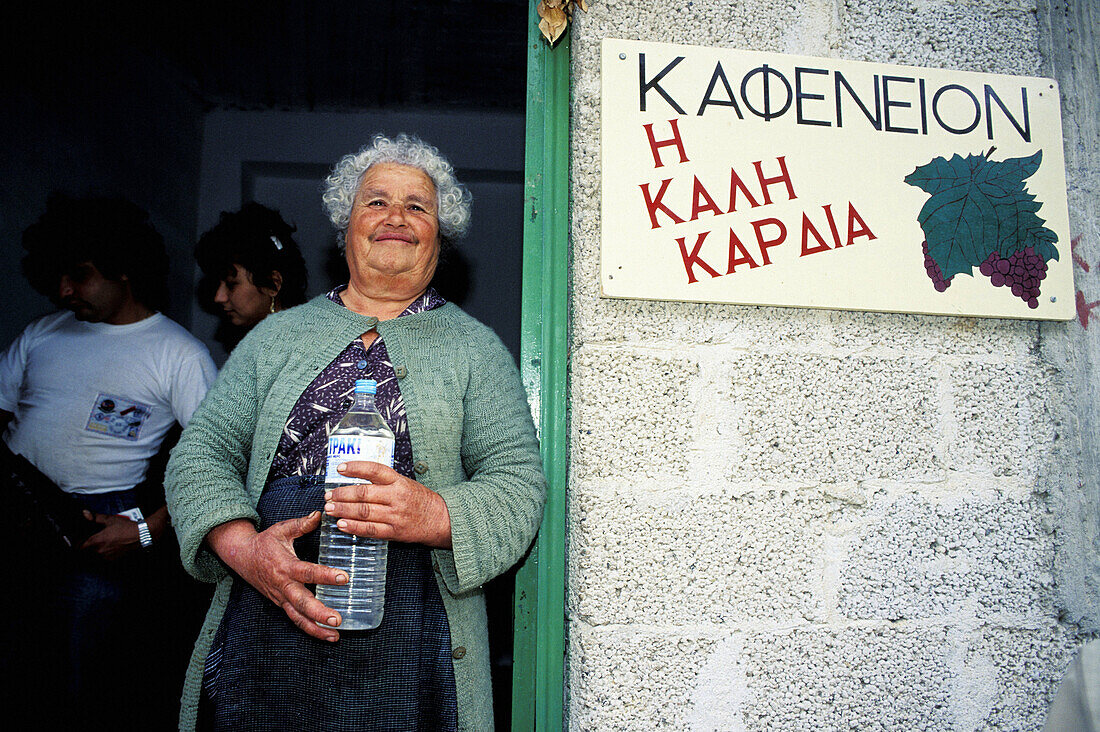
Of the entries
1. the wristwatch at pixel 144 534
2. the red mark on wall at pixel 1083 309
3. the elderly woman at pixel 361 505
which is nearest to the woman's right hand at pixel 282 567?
the elderly woman at pixel 361 505

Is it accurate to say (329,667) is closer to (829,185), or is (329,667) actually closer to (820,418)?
(820,418)

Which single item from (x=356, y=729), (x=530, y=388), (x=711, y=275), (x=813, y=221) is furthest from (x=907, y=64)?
(x=356, y=729)

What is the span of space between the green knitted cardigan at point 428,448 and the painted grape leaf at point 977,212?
3.49 ft

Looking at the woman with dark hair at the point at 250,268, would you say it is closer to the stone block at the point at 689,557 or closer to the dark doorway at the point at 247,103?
the dark doorway at the point at 247,103

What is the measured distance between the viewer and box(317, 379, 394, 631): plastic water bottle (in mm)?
1238

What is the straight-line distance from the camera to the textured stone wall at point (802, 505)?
1.47 m

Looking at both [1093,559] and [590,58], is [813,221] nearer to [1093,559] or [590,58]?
[590,58]

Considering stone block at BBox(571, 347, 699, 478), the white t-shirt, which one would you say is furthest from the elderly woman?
the white t-shirt

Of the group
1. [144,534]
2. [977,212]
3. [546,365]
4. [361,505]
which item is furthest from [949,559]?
[144,534]

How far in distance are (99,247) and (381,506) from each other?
206cm

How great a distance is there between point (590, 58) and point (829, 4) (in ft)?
2.05

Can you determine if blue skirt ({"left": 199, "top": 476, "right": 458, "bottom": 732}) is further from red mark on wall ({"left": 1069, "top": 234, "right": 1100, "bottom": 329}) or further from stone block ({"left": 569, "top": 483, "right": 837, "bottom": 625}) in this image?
red mark on wall ({"left": 1069, "top": 234, "right": 1100, "bottom": 329})

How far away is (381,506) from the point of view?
1.21 meters

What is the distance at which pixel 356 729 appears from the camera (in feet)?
4.12
